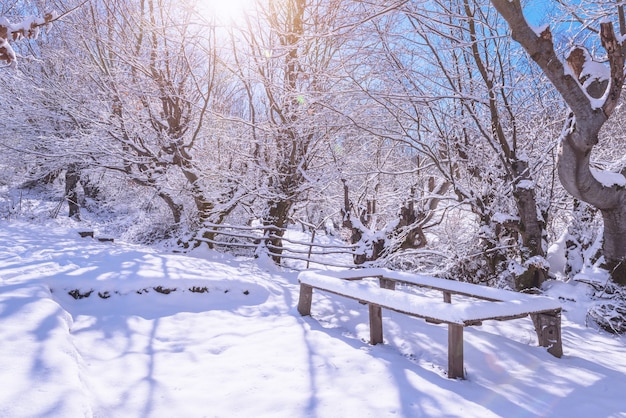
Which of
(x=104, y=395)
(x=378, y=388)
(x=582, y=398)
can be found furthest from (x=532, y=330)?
(x=104, y=395)

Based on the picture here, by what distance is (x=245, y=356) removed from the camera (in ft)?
11.9

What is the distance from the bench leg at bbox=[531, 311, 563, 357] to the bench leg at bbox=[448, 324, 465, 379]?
1.32 metres

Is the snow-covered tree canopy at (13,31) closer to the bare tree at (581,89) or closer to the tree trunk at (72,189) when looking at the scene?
the bare tree at (581,89)

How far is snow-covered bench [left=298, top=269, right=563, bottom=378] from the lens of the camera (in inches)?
130

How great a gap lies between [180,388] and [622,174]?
572cm

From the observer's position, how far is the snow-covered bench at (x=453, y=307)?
3.31m

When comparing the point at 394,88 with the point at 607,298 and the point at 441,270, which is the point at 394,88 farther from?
the point at 607,298

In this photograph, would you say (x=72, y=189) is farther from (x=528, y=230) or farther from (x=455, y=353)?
Result: (x=455, y=353)

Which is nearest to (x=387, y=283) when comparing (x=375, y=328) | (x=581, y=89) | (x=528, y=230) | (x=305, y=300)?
(x=305, y=300)

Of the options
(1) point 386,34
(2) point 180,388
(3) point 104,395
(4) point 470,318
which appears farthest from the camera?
(1) point 386,34

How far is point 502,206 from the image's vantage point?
6.82 meters

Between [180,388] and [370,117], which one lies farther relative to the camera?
[370,117]

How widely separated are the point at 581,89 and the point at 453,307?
8.49ft

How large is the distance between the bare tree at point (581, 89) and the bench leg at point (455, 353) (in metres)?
2.31
